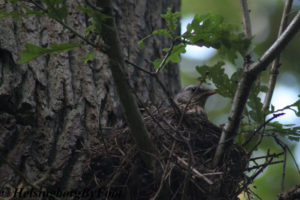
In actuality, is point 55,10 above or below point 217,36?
below

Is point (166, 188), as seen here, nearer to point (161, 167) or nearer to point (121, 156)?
point (161, 167)

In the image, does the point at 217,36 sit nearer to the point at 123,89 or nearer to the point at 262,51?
the point at 123,89

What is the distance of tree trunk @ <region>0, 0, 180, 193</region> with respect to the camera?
301 centimetres

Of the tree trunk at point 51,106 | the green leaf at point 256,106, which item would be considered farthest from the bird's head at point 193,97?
the green leaf at point 256,106

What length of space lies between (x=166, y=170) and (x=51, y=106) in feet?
3.57

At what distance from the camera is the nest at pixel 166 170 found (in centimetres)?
291

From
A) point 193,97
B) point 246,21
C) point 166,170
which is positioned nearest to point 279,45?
point 246,21

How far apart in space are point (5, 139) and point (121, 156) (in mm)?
825

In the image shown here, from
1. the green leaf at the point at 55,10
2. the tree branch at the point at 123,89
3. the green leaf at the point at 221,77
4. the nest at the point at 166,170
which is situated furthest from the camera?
the green leaf at the point at 221,77

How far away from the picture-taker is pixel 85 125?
3490 mm

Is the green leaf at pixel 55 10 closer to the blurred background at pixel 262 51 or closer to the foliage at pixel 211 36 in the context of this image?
the foliage at pixel 211 36

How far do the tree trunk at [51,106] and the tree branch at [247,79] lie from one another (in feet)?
2.55

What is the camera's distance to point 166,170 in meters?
2.89

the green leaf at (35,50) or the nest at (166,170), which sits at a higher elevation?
the green leaf at (35,50)
